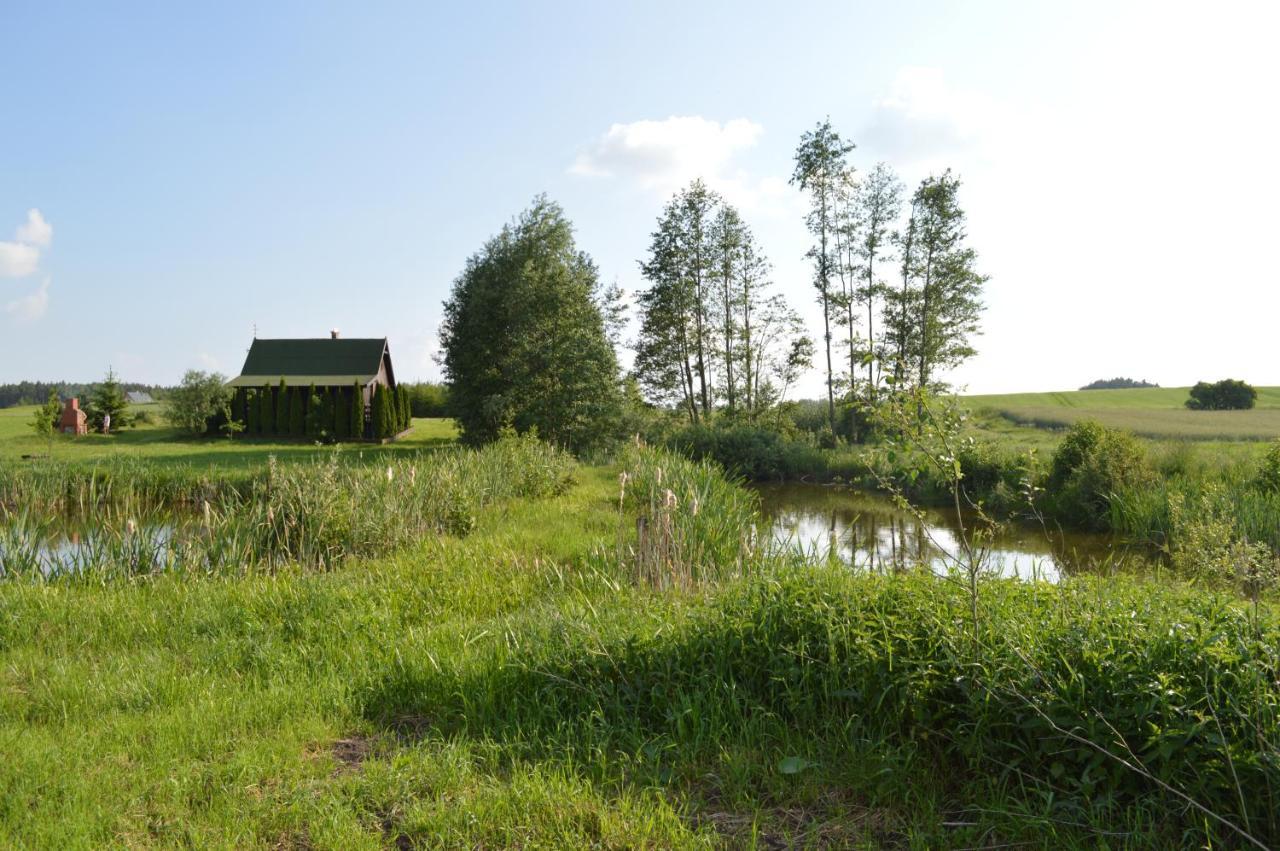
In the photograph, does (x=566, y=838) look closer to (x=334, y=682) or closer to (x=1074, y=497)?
(x=334, y=682)

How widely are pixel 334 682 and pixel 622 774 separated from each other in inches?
73.6

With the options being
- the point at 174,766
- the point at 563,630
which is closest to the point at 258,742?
Answer: the point at 174,766

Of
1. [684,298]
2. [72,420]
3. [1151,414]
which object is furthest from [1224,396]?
[72,420]

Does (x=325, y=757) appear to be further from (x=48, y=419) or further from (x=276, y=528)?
(x=48, y=419)

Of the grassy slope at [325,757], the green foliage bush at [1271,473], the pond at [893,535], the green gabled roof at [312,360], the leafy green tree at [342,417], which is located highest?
the green gabled roof at [312,360]

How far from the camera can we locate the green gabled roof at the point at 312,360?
31.7 m

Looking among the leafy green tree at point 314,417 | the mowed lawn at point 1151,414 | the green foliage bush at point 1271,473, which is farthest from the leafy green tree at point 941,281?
the leafy green tree at point 314,417

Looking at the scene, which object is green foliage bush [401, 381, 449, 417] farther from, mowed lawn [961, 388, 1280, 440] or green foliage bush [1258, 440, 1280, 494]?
green foliage bush [1258, 440, 1280, 494]

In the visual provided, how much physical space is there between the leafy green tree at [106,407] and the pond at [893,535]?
88.0 feet

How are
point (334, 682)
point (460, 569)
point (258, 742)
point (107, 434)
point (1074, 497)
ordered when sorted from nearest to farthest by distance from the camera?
point (258, 742) → point (334, 682) → point (460, 569) → point (1074, 497) → point (107, 434)

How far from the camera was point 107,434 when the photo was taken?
95.3ft

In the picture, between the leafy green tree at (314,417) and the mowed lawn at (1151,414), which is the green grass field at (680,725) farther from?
the leafy green tree at (314,417)

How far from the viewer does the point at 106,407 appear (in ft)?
99.0

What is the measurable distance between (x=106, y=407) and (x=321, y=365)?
8297 millimetres
